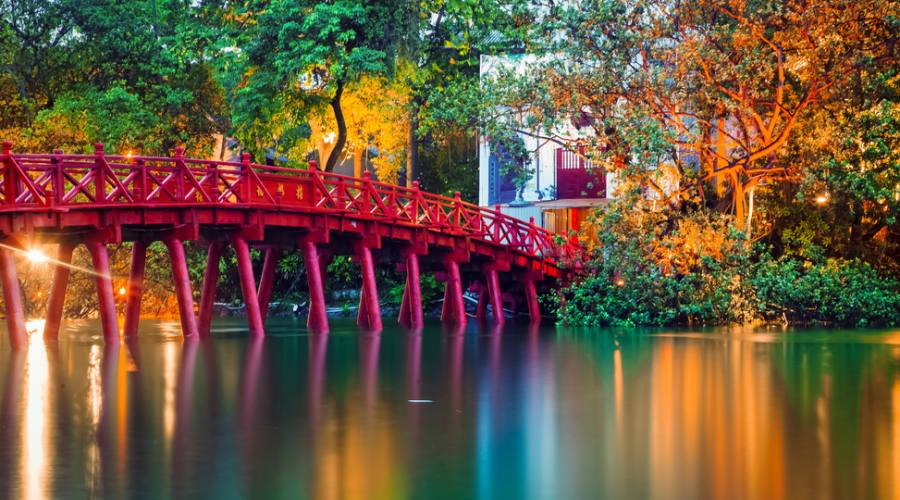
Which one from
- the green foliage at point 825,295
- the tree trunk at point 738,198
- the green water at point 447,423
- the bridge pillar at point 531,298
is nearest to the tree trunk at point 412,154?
the bridge pillar at point 531,298

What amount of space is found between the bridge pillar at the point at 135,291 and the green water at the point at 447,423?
9.66 feet

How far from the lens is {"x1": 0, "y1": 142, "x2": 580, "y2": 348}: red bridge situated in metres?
26.6

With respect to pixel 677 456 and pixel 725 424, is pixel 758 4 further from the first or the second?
pixel 677 456

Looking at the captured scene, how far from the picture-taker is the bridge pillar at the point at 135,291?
31641 mm

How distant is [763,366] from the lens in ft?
81.7

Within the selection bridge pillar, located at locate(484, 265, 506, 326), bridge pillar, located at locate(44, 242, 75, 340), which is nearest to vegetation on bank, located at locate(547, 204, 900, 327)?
bridge pillar, located at locate(484, 265, 506, 326)

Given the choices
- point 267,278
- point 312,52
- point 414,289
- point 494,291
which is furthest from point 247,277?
point 312,52

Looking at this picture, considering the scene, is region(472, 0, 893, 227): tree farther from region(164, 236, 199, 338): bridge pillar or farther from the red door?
region(164, 236, 199, 338): bridge pillar

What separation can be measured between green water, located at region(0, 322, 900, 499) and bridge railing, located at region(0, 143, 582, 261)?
10.5 feet

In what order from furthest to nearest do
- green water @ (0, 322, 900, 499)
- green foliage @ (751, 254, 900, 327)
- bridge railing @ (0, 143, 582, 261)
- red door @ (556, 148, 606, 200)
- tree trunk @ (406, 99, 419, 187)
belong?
tree trunk @ (406, 99, 419, 187) → red door @ (556, 148, 606, 200) → green foliage @ (751, 254, 900, 327) → bridge railing @ (0, 143, 582, 261) → green water @ (0, 322, 900, 499)

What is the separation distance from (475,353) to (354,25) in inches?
790

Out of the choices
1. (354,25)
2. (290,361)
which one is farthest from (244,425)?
(354,25)

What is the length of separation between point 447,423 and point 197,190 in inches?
637

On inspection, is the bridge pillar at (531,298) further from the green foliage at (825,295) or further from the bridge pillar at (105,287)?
the bridge pillar at (105,287)
